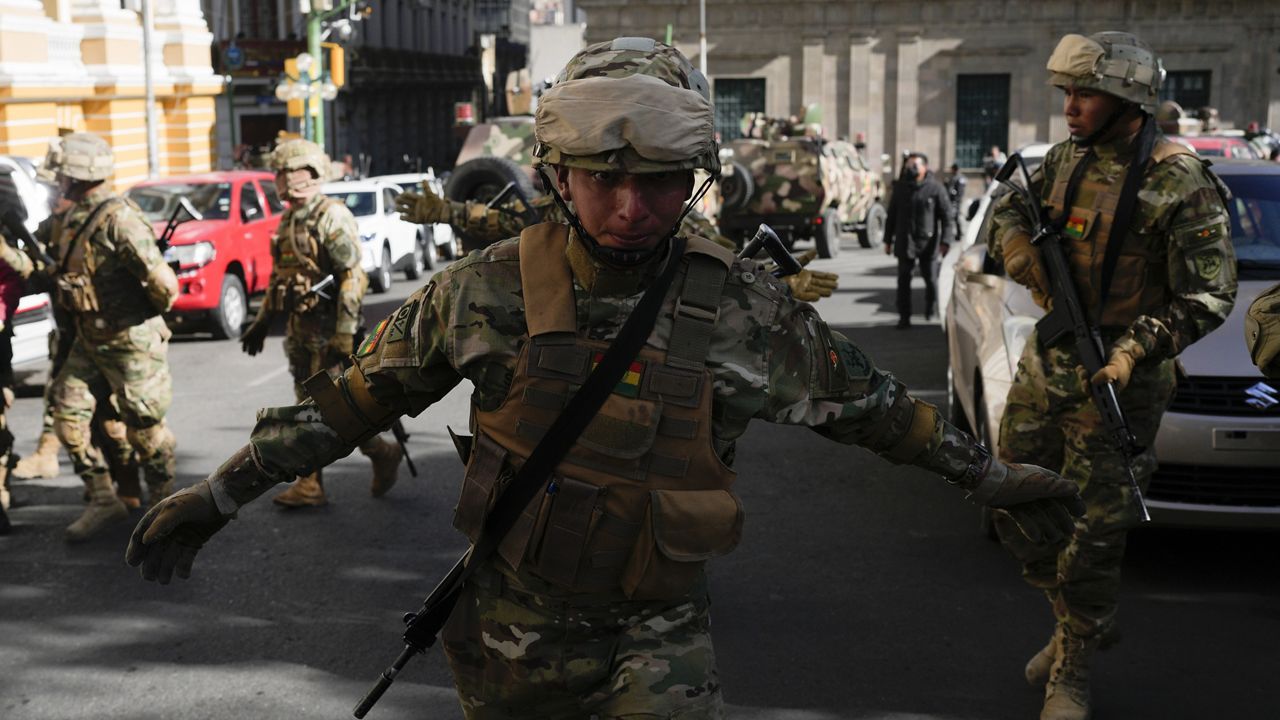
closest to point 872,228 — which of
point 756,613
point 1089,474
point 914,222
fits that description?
point 914,222

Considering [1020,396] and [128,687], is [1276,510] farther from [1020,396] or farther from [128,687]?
[128,687]

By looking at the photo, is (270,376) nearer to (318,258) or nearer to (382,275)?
(318,258)

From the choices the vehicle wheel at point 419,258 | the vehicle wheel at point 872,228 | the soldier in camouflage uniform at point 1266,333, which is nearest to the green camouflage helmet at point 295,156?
the soldier in camouflage uniform at point 1266,333

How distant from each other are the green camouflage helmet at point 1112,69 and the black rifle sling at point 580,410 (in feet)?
8.25

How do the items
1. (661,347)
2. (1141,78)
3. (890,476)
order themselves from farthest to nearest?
(890,476), (1141,78), (661,347)

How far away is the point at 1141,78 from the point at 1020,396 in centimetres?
116

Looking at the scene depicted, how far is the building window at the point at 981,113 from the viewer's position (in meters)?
43.2

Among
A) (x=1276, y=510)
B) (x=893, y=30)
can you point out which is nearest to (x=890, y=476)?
(x=1276, y=510)

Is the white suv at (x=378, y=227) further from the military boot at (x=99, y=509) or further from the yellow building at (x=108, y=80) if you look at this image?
the military boot at (x=99, y=509)

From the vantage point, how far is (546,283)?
10.3 ft

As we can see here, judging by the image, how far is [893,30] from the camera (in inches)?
1683

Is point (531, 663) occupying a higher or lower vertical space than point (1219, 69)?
lower

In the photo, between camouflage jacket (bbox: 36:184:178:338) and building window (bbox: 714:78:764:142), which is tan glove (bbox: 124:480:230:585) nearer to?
camouflage jacket (bbox: 36:184:178:338)

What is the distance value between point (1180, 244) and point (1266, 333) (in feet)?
5.68
